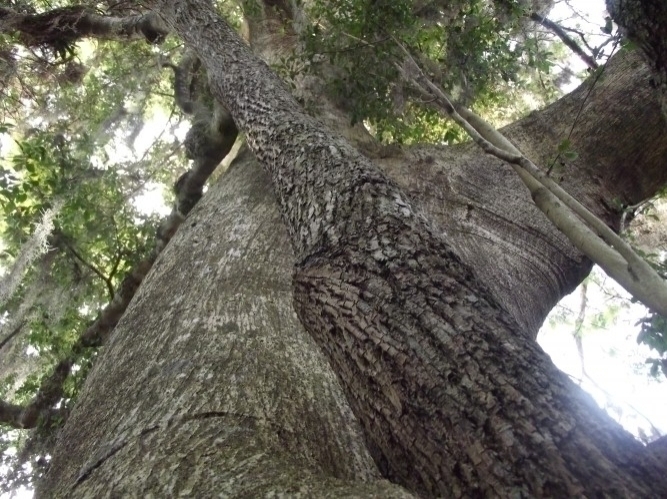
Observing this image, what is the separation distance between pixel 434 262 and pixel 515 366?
15.2 inches

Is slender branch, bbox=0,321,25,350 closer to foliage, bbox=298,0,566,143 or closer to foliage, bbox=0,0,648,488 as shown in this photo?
foliage, bbox=0,0,648,488

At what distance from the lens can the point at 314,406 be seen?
6.37ft

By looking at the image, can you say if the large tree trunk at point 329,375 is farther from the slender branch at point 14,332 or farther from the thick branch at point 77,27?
the slender branch at point 14,332

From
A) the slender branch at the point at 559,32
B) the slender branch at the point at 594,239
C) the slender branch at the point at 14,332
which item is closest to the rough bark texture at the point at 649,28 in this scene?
the slender branch at the point at 594,239

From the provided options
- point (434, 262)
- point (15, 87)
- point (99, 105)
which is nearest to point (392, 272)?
point (434, 262)

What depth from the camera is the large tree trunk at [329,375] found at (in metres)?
1.17

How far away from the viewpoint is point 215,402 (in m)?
1.80

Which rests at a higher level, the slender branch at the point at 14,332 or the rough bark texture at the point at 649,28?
the slender branch at the point at 14,332

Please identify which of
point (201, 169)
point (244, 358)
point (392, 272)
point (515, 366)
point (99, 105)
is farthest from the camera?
point (99, 105)

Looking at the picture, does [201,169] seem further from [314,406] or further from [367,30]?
[314,406]

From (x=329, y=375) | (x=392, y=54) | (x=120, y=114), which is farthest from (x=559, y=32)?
(x=120, y=114)

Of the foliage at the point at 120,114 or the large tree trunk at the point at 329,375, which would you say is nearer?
the large tree trunk at the point at 329,375

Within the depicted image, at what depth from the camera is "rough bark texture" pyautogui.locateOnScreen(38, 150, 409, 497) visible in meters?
1.42

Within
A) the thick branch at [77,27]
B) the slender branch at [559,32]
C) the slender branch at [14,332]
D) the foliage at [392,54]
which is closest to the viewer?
the foliage at [392,54]
